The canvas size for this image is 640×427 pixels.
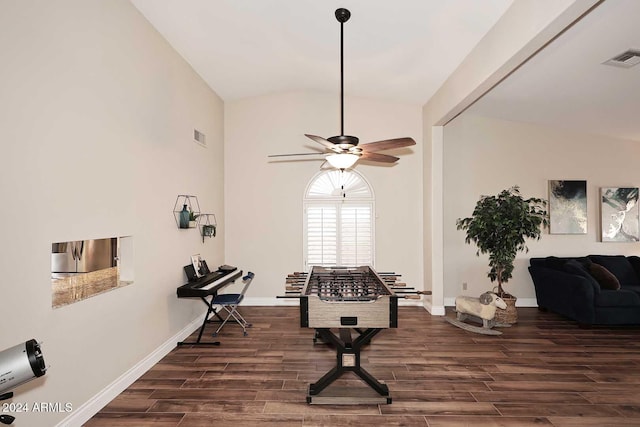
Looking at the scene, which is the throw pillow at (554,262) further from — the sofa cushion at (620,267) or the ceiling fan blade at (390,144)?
the ceiling fan blade at (390,144)

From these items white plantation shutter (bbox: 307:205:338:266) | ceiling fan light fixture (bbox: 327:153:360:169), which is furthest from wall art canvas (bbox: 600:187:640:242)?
ceiling fan light fixture (bbox: 327:153:360:169)

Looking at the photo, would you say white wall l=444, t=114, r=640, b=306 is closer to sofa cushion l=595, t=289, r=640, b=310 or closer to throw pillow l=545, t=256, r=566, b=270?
throw pillow l=545, t=256, r=566, b=270

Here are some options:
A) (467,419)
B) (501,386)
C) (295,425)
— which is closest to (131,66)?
(295,425)

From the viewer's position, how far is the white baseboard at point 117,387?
2576 mm

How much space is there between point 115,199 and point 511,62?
12.3ft

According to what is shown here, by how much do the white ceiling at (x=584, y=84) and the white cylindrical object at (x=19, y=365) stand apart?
4417mm

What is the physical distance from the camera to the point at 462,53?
408cm

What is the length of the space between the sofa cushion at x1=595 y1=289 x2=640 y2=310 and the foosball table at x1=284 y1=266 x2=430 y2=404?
320 centimetres

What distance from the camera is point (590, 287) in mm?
4691

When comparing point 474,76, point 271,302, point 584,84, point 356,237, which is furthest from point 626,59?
point 271,302

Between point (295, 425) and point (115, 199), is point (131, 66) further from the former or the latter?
point (295, 425)

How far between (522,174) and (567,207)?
0.92m

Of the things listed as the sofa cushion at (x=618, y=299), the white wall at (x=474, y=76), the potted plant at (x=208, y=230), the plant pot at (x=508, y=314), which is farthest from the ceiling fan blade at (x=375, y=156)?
the sofa cushion at (x=618, y=299)

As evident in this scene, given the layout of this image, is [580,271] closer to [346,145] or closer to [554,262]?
[554,262]
